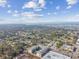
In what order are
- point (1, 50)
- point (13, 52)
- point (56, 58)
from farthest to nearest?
1. point (1, 50)
2. point (13, 52)
3. point (56, 58)

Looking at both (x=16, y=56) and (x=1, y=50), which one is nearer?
(x=16, y=56)

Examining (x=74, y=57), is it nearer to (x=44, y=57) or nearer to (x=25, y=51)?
(x=44, y=57)

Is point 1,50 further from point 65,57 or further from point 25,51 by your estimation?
point 65,57

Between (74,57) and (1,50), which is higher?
(1,50)

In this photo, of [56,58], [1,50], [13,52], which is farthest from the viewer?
[1,50]

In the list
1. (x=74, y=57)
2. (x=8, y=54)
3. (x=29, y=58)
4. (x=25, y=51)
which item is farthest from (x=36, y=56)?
(x=74, y=57)

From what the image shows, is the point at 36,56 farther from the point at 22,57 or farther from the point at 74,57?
the point at 74,57

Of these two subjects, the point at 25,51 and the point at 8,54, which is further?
the point at 25,51

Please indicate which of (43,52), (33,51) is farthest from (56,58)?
(33,51)
